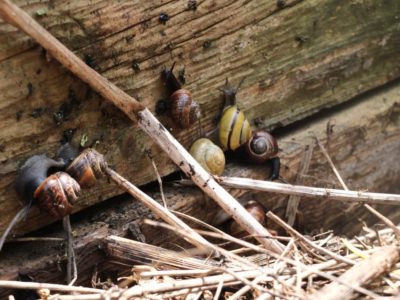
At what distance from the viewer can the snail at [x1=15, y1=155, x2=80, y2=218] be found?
238 centimetres

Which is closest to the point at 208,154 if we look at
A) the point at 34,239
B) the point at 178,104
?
the point at 178,104

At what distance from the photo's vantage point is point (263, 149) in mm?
3102

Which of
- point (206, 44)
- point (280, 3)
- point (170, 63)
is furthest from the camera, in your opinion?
point (280, 3)

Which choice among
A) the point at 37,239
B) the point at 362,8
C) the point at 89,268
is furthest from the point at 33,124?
the point at 362,8

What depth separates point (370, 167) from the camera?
360 centimetres

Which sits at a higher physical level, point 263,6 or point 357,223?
point 263,6

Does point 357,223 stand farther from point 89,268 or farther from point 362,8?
point 89,268

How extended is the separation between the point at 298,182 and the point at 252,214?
45 centimetres

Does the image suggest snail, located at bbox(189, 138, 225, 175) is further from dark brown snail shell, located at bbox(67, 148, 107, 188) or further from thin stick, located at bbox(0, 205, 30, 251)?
→ thin stick, located at bbox(0, 205, 30, 251)

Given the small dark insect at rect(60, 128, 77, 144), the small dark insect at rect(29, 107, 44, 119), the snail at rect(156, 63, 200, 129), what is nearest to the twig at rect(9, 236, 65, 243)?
the small dark insect at rect(60, 128, 77, 144)

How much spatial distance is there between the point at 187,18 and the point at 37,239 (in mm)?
1240

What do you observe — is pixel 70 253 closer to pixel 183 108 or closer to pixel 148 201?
pixel 148 201

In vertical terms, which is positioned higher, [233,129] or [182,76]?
[182,76]

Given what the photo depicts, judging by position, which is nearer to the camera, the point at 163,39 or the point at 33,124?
the point at 33,124
